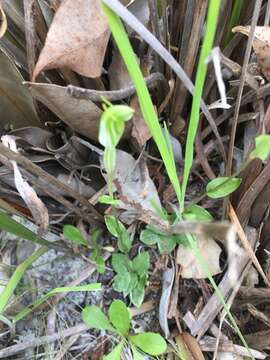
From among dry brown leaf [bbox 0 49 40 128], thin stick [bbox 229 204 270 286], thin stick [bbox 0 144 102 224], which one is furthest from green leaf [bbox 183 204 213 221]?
dry brown leaf [bbox 0 49 40 128]

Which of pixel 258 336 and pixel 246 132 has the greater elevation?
pixel 246 132

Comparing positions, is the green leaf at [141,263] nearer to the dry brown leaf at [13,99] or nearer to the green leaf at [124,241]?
the green leaf at [124,241]

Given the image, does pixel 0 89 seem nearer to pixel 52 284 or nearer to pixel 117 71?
pixel 117 71

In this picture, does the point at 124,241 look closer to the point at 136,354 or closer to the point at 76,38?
the point at 136,354

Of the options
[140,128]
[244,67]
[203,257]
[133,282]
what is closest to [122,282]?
[133,282]

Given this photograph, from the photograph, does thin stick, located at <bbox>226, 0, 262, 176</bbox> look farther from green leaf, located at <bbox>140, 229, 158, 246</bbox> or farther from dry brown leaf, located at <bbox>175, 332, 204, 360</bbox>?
dry brown leaf, located at <bbox>175, 332, 204, 360</bbox>

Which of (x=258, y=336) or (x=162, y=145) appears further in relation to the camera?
(x=258, y=336)

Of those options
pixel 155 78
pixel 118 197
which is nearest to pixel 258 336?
pixel 118 197
